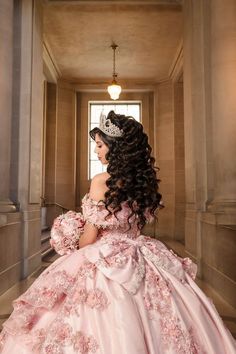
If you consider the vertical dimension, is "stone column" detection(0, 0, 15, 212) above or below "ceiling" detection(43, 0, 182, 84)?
below

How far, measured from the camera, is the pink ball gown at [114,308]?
1.82 m

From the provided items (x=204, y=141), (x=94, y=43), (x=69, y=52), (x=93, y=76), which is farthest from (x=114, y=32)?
(x=204, y=141)

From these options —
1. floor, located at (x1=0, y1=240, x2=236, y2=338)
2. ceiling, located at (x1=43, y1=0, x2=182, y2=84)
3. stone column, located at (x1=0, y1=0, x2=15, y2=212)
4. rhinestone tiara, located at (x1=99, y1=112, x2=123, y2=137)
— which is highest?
ceiling, located at (x1=43, y1=0, x2=182, y2=84)

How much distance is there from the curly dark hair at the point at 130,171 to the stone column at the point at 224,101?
280 centimetres

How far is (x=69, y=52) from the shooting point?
35.1 ft

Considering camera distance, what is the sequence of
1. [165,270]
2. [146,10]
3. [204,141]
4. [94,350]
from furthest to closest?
[146,10], [204,141], [165,270], [94,350]

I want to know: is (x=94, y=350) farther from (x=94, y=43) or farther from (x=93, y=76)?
(x=93, y=76)

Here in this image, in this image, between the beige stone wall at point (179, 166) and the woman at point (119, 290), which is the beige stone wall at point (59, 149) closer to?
the beige stone wall at point (179, 166)

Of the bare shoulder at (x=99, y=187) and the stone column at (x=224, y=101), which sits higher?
the stone column at (x=224, y=101)

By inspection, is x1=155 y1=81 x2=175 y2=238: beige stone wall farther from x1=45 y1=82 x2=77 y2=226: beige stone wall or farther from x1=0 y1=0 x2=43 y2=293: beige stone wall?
x1=0 y1=0 x2=43 y2=293: beige stone wall

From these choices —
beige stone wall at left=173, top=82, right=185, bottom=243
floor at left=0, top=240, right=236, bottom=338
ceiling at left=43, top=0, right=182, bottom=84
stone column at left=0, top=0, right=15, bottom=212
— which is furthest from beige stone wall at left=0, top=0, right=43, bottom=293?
beige stone wall at left=173, top=82, right=185, bottom=243

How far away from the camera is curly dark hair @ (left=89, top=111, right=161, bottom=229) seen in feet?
7.07

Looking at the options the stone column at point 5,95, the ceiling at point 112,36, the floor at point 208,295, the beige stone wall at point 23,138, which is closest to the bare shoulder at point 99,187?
the floor at point 208,295

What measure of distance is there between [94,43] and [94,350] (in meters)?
9.34
